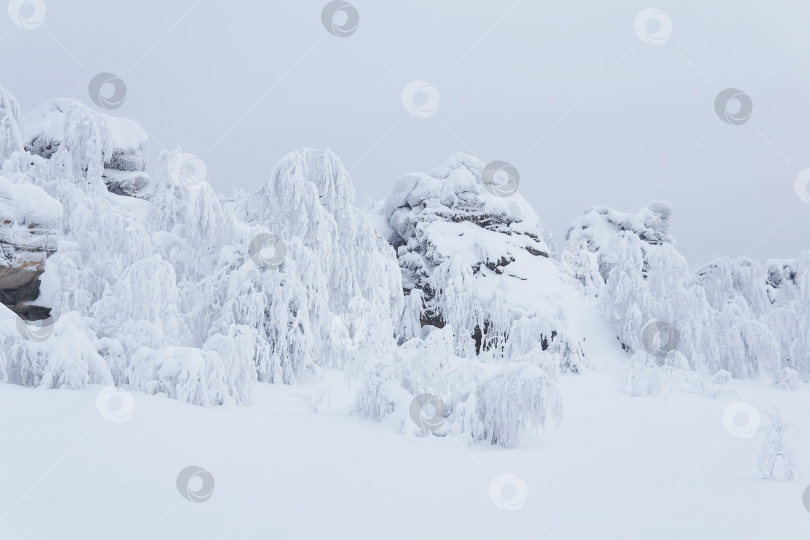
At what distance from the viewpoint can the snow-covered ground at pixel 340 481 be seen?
11.8 ft

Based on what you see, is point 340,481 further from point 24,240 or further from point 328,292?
point 328,292

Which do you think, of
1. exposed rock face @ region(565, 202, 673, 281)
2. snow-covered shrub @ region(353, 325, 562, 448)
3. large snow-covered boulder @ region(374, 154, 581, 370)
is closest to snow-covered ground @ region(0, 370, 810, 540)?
snow-covered shrub @ region(353, 325, 562, 448)

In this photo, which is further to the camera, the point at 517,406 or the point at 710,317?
the point at 710,317

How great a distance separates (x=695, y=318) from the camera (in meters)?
17.5

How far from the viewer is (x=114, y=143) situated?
622 inches

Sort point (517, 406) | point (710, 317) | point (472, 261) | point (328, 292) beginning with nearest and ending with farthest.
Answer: point (517, 406), point (328, 292), point (710, 317), point (472, 261)


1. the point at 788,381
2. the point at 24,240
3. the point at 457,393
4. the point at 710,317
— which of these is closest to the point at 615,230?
the point at 710,317

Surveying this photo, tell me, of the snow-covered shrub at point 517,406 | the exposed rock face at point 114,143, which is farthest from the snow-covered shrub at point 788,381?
the exposed rock face at point 114,143

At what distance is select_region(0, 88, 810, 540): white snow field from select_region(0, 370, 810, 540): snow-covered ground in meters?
0.03

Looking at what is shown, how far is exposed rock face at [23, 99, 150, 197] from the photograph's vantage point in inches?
607

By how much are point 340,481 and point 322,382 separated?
6131 millimetres

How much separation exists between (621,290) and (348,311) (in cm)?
1076

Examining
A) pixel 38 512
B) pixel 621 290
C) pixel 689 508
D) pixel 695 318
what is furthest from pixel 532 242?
pixel 38 512

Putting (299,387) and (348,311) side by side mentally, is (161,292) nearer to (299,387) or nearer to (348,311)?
(299,387)
